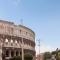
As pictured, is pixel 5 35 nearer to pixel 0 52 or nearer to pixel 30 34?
pixel 0 52

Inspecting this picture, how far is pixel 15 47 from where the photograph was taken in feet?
260

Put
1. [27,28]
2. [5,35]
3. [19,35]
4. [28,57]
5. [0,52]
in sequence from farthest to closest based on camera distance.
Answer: [27,28]
[19,35]
[5,35]
[0,52]
[28,57]

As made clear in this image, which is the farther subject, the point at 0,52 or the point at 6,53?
the point at 6,53

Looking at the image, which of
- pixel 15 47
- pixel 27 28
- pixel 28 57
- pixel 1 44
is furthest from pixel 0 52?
pixel 27 28

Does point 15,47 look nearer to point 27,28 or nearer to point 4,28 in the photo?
point 4,28

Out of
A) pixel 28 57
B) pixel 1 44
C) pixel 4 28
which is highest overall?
pixel 4 28

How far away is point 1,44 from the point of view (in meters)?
74.1

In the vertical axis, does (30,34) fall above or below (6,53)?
above

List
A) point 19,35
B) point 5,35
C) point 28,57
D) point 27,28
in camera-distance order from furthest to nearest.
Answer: point 27,28 → point 19,35 → point 5,35 → point 28,57

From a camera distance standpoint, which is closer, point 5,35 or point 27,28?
point 5,35

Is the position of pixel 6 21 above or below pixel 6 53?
above

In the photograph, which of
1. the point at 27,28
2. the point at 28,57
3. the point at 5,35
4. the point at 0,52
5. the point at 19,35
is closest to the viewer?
the point at 28,57

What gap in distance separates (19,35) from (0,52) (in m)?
13.2

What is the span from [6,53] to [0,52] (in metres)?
5.47
